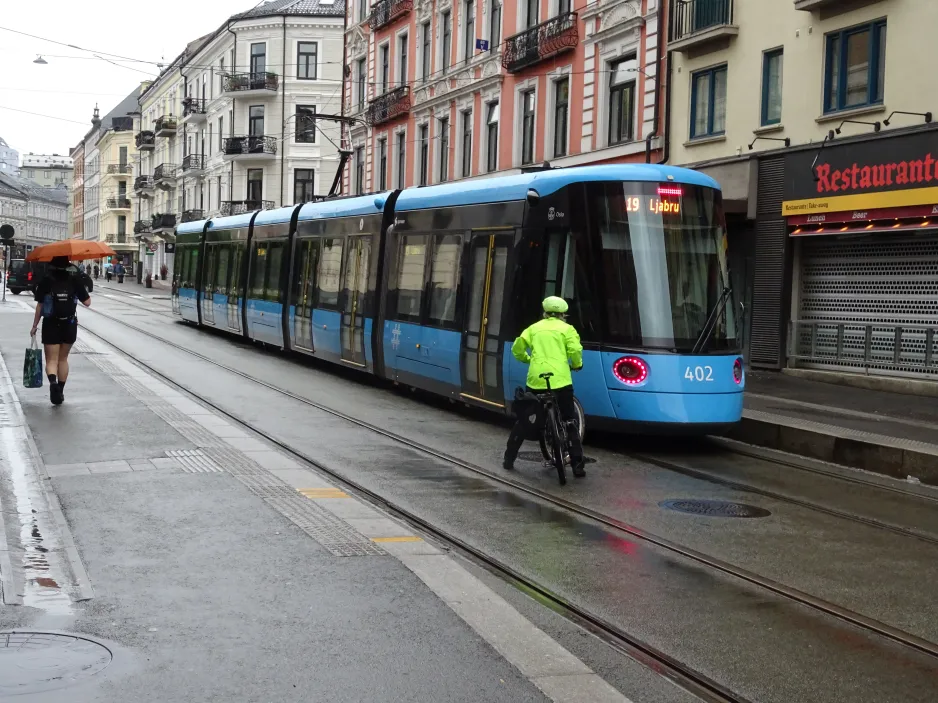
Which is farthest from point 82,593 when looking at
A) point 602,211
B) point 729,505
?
point 602,211

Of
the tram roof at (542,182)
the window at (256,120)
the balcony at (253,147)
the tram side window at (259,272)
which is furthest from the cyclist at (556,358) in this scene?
the window at (256,120)

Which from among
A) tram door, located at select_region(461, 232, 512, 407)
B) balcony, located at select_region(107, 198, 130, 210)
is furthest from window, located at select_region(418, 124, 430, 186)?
balcony, located at select_region(107, 198, 130, 210)

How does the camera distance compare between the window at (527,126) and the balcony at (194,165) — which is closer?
the window at (527,126)

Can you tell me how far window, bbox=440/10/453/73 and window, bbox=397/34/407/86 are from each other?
3.25 m

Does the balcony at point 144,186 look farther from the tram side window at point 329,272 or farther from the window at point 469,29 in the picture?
the tram side window at point 329,272

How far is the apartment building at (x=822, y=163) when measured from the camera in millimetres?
19016

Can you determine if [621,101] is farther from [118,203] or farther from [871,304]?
[118,203]

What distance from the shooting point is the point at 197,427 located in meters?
12.8

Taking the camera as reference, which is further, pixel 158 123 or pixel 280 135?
pixel 158 123

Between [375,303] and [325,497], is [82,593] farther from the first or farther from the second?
[375,303]

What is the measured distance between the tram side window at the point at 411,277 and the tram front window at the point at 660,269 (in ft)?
14.3

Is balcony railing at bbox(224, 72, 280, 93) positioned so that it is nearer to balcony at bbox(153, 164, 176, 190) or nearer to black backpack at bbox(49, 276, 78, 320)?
balcony at bbox(153, 164, 176, 190)

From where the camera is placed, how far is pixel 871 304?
20516 mm

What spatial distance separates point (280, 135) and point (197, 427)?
168ft
